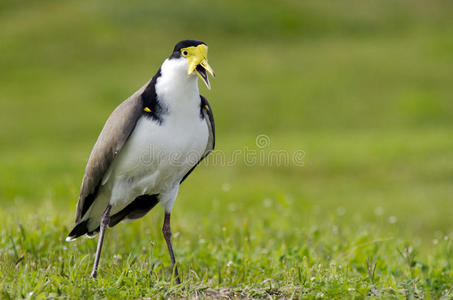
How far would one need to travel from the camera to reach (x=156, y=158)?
4742mm

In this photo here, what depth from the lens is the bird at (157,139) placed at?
462cm

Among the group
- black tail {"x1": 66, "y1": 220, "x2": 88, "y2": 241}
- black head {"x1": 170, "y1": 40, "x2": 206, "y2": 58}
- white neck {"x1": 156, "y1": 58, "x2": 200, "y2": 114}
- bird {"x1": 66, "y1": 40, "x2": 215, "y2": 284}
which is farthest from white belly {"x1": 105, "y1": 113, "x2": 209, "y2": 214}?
black head {"x1": 170, "y1": 40, "x2": 206, "y2": 58}

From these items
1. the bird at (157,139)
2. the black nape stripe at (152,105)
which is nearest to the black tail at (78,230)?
the bird at (157,139)

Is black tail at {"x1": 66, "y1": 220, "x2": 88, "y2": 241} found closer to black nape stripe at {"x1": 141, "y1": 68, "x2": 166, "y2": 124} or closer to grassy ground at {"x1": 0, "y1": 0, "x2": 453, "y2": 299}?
grassy ground at {"x1": 0, "y1": 0, "x2": 453, "y2": 299}

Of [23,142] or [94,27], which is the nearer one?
[23,142]

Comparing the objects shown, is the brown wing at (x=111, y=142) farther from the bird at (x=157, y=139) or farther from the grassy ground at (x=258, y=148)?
the grassy ground at (x=258, y=148)

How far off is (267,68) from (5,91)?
10190 mm

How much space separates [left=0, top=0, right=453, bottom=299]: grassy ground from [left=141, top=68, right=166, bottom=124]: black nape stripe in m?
1.11

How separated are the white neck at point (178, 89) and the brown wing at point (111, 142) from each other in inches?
9.6

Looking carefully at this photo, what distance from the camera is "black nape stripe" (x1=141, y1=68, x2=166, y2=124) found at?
4641mm

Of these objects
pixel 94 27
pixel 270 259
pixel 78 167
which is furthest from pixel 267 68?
pixel 270 259

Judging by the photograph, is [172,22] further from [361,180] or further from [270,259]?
[270,259]

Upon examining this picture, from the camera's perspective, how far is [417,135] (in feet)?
A: 57.7

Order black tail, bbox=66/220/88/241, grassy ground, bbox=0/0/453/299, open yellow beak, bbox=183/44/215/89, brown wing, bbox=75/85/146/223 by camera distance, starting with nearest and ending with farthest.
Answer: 1. open yellow beak, bbox=183/44/215/89
2. brown wing, bbox=75/85/146/223
3. grassy ground, bbox=0/0/453/299
4. black tail, bbox=66/220/88/241
